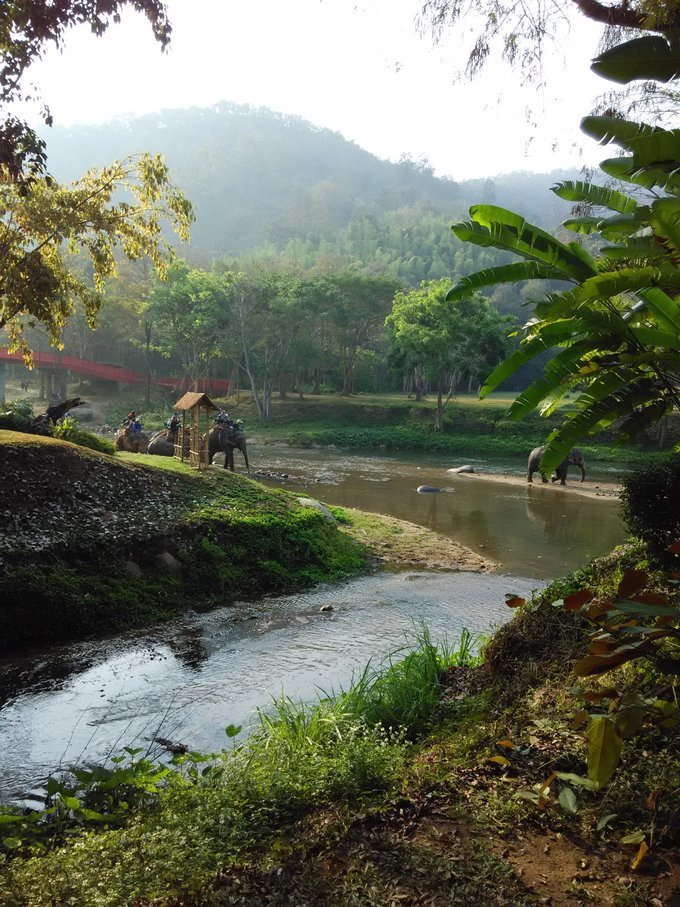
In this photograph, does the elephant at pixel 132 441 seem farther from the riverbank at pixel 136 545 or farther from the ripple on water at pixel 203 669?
the ripple on water at pixel 203 669

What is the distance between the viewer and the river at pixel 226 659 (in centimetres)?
617

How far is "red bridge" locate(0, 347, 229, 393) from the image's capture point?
159 feet

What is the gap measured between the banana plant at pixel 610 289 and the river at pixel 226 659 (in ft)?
11.5

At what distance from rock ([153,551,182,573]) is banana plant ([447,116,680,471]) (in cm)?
677

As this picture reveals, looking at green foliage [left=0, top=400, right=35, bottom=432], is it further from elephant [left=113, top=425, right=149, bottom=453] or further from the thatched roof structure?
elephant [left=113, top=425, right=149, bottom=453]

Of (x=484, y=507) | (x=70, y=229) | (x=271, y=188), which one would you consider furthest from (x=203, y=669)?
(x=271, y=188)

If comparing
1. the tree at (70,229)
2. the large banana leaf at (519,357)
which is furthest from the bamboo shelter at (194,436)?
the large banana leaf at (519,357)

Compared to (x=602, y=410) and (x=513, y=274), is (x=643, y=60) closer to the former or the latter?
(x=513, y=274)

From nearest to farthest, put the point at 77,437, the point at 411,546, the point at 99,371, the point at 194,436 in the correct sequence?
the point at 411,546 → the point at 77,437 → the point at 194,436 → the point at 99,371

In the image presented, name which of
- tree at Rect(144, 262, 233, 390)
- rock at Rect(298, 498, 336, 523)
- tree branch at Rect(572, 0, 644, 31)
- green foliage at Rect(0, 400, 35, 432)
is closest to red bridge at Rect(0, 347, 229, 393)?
tree at Rect(144, 262, 233, 390)

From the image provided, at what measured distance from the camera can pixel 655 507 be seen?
18.8 ft

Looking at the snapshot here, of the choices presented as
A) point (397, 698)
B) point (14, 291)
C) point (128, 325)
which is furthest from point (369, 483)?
point (128, 325)

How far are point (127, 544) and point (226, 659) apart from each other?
2978 millimetres

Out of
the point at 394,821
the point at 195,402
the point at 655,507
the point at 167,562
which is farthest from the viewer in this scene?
the point at 195,402
